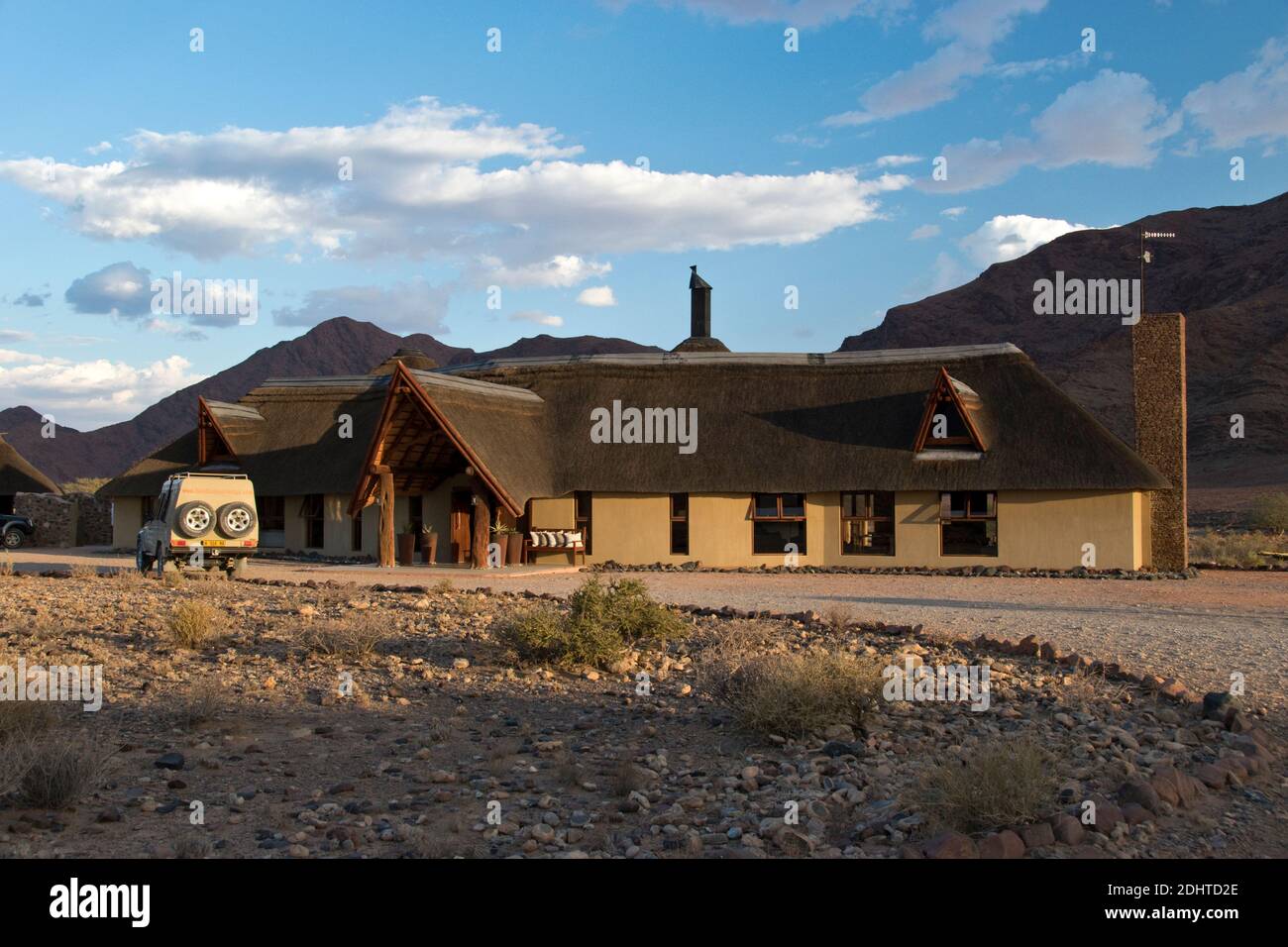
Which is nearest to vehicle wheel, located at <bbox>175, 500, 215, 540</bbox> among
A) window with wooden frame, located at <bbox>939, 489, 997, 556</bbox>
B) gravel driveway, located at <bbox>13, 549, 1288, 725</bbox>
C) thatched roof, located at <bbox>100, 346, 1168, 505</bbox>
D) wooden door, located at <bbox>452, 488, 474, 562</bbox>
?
Answer: gravel driveway, located at <bbox>13, 549, 1288, 725</bbox>

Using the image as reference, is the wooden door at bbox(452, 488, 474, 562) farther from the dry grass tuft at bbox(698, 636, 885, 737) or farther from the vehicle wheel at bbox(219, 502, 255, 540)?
the dry grass tuft at bbox(698, 636, 885, 737)

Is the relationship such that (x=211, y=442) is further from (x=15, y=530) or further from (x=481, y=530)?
(x=481, y=530)

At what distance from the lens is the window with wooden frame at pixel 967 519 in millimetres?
26500

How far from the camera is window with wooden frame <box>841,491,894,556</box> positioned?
1073 inches

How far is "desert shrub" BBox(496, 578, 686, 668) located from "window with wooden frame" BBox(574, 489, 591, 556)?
14510 millimetres

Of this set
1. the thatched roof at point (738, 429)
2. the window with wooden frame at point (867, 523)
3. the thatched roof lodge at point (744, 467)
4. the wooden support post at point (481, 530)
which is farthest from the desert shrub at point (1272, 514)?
the wooden support post at point (481, 530)

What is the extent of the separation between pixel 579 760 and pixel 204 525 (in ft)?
A: 51.3

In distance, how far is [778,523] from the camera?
1110 inches

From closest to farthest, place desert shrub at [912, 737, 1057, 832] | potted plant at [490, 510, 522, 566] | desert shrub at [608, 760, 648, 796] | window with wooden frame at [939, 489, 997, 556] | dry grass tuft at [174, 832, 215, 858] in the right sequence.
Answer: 1. dry grass tuft at [174, 832, 215, 858]
2. desert shrub at [912, 737, 1057, 832]
3. desert shrub at [608, 760, 648, 796]
4. window with wooden frame at [939, 489, 997, 556]
5. potted plant at [490, 510, 522, 566]

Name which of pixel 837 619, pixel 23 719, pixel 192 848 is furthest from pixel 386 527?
pixel 192 848

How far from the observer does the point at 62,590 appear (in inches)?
722

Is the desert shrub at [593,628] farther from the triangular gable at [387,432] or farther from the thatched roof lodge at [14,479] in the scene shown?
the thatched roof lodge at [14,479]
